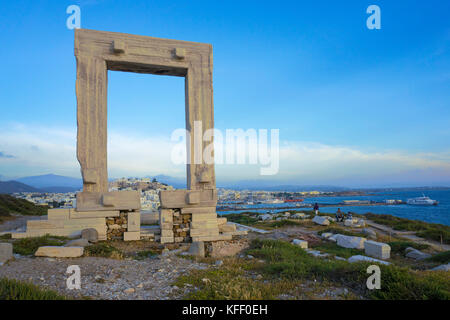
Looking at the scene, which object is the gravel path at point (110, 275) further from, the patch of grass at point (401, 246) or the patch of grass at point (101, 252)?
the patch of grass at point (401, 246)

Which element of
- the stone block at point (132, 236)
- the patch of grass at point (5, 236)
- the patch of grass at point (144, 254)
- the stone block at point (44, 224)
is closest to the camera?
the patch of grass at point (144, 254)

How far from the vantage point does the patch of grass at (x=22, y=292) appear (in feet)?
11.9

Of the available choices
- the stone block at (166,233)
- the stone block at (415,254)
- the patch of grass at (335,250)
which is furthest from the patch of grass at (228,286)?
the stone block at (415,254)

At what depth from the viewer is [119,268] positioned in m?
6.05

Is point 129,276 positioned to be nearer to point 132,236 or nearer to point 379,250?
point 132,236

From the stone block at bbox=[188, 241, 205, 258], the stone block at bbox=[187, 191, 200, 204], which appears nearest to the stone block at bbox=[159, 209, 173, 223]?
the stone block at bbox=[187, 191, 200, 204]

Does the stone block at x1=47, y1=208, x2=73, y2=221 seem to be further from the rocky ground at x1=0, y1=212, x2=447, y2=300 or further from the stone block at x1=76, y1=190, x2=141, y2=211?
the rocky ground at x1=0, y1=212, x2=447, y2=300

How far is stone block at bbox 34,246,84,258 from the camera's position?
652 cm

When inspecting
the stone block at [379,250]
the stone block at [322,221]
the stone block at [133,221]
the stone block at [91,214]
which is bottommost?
the stone block at [322,221]

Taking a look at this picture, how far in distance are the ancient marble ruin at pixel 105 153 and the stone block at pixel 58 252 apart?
2445mm

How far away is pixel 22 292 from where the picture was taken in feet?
12.2

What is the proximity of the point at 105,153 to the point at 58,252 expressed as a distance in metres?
3.83

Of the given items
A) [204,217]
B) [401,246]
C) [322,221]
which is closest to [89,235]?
[204,217]
